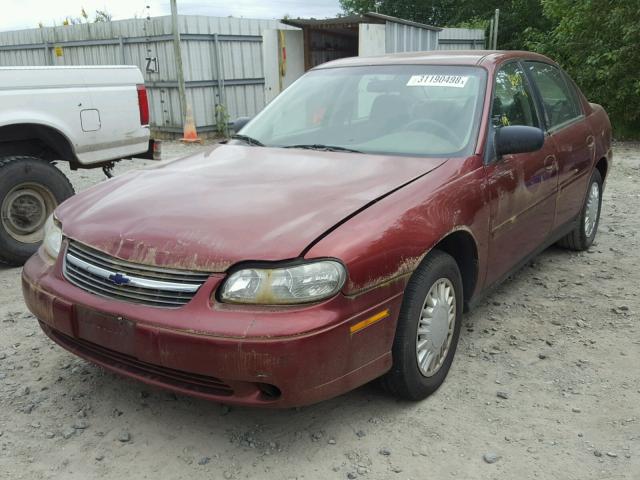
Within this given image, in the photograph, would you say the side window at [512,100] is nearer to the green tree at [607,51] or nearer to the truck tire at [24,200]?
the truck tire at [24,200]

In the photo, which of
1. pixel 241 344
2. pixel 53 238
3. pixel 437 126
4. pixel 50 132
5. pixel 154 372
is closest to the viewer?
pixel 241 344

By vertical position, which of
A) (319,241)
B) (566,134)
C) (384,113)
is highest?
(384,113)

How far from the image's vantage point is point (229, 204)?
2705 millimetres

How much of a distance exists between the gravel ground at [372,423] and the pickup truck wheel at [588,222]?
1377mm

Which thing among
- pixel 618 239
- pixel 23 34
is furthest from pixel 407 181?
pixel 23 34

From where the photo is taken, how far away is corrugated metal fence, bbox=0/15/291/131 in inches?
494

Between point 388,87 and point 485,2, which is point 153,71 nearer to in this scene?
point 388,87

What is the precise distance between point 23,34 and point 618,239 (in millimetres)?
15309

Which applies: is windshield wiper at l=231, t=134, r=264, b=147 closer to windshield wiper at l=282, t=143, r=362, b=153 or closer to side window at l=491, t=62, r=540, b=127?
windshield wiper at l=282, t=143, r=362, b=153

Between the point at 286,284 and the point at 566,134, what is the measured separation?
2.93 metres

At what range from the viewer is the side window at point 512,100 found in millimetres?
3613

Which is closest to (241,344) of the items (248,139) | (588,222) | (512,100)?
(248,139)

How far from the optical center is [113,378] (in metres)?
3.20

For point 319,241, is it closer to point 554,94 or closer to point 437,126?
point 437,126
